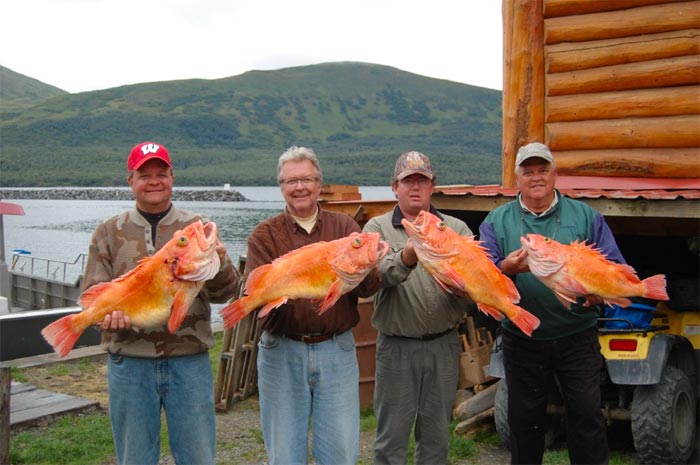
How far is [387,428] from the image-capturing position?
15.0 ft

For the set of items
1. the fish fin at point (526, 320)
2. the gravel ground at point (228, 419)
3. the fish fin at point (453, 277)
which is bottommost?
the gravel ground at point (228, 419)

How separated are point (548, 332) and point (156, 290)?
8.04 ft

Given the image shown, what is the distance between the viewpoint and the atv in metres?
5.83

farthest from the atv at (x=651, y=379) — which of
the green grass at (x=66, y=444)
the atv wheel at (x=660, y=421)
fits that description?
the green grass at (x=66, y=444)

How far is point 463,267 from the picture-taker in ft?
12.7

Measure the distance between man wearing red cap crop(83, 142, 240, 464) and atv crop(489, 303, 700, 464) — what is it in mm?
2975

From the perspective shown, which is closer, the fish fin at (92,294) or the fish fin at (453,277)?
the fish fin at (92,294)

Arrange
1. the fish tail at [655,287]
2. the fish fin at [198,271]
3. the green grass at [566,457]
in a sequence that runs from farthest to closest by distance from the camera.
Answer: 1. the green grass at [566,457]
2. the fish tail at [655,287]
3. the fish fin at [198,271]

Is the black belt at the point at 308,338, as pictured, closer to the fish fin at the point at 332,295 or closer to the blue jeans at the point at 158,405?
the fish fin at the point at 332,295

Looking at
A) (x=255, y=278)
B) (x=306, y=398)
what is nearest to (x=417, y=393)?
(x=306, y=398)

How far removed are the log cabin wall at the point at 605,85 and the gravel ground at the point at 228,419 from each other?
3.57 meters

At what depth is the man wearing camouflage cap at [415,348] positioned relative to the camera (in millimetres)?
4457

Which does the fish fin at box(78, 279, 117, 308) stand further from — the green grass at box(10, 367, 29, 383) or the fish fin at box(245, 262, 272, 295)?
the green grass at box(10, 367, 29, 383)

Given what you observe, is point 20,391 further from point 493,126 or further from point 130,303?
point 493,126
